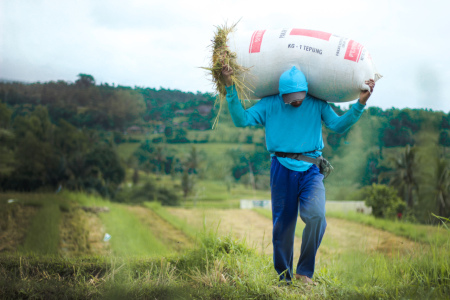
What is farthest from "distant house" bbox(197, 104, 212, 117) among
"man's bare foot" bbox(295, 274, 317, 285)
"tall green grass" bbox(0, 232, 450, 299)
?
"man's bare foot" bbox(295, 274, 317, 285)

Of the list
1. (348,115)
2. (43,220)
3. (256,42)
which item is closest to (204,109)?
(43,220)

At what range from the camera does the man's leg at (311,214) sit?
3258mm

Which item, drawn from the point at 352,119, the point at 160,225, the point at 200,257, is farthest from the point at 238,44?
the point at 160,225

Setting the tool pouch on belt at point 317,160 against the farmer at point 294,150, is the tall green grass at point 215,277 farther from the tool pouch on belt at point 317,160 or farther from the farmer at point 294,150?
the tool pouch on belt at point 317,160

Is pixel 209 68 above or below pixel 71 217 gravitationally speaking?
above

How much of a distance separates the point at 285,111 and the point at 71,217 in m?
17.8

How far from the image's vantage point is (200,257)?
3965mm

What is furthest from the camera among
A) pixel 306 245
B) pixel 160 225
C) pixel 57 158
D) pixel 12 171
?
pixel 57 158

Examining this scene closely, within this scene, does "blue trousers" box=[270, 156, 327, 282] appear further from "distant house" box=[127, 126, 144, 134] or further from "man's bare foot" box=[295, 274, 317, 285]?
"distant house" box=[127, 126, 144, 134]

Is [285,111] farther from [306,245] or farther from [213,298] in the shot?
[213,298]

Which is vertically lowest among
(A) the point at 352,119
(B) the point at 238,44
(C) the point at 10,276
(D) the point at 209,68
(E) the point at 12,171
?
(E) the point at 12,171

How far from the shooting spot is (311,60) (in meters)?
3.36

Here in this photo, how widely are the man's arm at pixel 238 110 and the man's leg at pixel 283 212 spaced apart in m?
0.40

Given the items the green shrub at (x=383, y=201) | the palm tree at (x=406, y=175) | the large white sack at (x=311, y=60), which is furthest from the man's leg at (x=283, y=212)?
the palm tree at (x=406, y=175)
